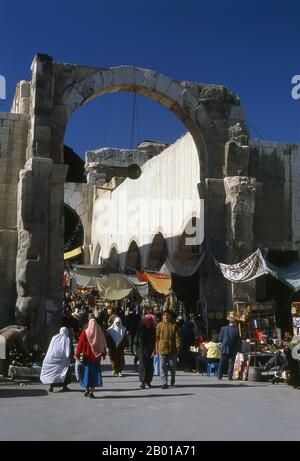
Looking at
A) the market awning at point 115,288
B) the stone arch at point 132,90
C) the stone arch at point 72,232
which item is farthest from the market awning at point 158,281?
the stone arch at point 72,232

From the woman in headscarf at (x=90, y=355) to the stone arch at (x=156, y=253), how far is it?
11.3 meters

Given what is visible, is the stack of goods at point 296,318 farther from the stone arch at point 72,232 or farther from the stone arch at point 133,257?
the stone arch at point 72,232

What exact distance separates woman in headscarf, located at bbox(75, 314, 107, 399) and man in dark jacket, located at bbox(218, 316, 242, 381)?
125 inches

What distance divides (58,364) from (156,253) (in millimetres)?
11232

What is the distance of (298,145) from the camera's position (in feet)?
50.5

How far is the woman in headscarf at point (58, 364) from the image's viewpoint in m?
9.21

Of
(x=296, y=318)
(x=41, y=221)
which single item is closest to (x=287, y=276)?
(x=296, y=318)

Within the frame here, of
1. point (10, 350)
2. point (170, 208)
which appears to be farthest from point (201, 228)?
point (10, 350)

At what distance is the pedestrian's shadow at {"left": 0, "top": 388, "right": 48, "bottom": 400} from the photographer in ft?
28.0

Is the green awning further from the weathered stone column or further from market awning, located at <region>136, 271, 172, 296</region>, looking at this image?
the weathered stone column

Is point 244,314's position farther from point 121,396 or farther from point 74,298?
point 74,298

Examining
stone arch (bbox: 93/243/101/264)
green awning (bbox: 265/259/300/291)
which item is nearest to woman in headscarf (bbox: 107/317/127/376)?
green awning (bbox: 265/259/300/291)

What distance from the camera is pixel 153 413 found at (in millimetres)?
6957

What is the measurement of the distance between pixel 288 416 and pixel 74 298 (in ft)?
54.3
